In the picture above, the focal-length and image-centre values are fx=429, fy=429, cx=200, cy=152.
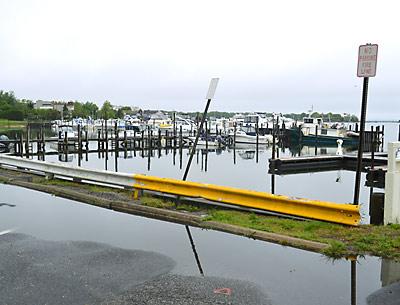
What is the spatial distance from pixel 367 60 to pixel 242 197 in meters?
3.42

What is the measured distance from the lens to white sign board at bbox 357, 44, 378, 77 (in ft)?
23.7

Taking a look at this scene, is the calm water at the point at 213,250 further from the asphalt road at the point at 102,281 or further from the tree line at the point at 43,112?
the tree line at the point at 43,112

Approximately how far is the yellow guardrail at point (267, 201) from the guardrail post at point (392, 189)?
0.90m

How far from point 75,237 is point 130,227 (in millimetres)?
1135

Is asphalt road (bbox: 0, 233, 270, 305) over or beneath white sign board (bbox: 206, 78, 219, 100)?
beneath

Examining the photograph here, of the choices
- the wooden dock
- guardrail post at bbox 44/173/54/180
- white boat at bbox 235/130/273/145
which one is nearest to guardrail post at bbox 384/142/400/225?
guardrail post at bbox 44/173/54/180

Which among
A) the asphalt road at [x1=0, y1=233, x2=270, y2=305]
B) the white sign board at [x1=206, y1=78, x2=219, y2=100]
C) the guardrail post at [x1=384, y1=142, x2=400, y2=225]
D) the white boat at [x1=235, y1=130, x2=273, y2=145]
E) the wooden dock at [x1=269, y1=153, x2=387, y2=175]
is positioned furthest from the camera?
the white boat at [x1=235, y1=130, x2=273, y2=145]

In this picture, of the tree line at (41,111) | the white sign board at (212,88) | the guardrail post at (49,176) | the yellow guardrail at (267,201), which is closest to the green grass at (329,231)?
the yellow guardrail at (267,201)

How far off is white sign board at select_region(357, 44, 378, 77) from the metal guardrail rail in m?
2.31

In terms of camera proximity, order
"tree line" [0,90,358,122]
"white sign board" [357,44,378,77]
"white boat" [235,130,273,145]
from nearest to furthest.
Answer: "white sign board" [357,44,378,77], "white boat" [235,130,273,145], "tree line" [0,90,358,122]

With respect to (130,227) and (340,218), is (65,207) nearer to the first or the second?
(130,227)

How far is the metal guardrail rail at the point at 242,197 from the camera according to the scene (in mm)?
7566

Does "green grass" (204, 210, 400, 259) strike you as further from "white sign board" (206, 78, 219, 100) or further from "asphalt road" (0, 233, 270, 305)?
"white sign board" (206, 78, 219, 100)

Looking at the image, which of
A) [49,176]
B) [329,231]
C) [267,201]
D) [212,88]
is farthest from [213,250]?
[49,176]
